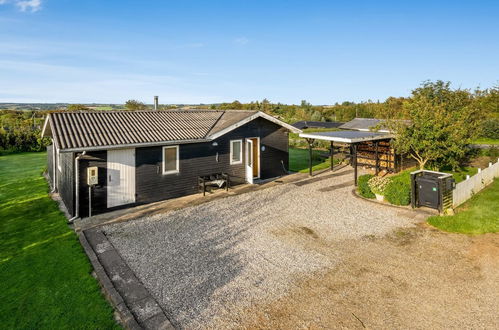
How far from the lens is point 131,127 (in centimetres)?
1268

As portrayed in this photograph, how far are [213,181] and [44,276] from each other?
7.71 meters

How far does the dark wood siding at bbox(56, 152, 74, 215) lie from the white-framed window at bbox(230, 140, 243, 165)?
6.91 meters

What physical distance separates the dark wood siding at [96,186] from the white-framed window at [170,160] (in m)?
2.37

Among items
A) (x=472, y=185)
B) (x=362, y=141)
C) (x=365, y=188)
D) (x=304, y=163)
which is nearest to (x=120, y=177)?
(x=365, y=188)

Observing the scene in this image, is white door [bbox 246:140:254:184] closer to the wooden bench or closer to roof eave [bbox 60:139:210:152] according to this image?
the wooden bench

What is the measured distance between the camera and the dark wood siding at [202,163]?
1223 cm

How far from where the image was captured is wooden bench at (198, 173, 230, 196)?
13570 mm

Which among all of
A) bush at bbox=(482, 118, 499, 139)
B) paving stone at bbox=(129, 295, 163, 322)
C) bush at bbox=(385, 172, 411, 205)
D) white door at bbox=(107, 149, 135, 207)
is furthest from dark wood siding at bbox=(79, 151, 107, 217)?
bush at bbox=(482, 118, 499, 139)

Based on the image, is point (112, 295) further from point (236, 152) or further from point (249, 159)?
point (249, 159)

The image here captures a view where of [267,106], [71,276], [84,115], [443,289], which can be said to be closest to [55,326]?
[71,276]

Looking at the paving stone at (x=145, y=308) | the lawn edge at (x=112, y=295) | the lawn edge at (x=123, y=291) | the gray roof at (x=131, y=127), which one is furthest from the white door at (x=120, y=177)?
the paving stone at (x=145, y=308)

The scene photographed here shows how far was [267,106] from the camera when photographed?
64125 millimetres

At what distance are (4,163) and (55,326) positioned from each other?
2480 centimetres

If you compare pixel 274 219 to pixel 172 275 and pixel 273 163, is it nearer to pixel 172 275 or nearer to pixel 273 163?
pixel 172 275
